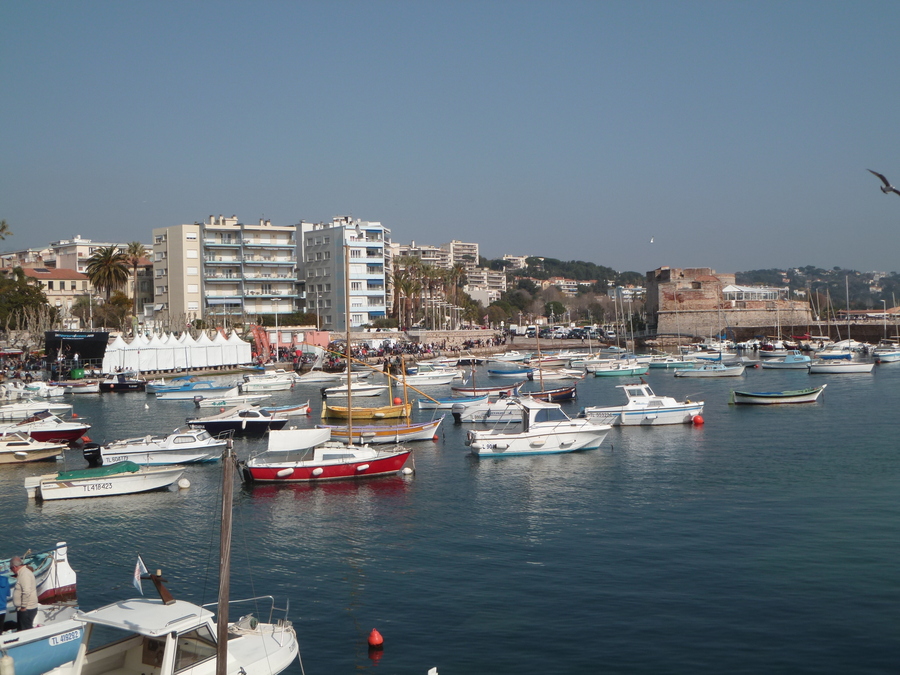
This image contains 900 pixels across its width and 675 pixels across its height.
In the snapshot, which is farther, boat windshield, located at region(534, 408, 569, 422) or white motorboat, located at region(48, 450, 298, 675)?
boat windshield, located at region(534, 408, 569, 422)

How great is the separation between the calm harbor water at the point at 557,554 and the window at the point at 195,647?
2.91 metres

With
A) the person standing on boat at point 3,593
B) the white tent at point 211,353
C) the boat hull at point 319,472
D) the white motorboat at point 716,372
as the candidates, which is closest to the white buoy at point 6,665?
the person standing on boat at point 3,593

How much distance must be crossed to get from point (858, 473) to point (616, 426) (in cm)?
1372

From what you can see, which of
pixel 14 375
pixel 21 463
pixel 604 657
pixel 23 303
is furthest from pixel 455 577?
pixel 23 303

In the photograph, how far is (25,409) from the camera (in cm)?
4822

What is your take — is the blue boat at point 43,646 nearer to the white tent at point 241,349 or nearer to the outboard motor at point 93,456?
the outboard motor at point 93,456

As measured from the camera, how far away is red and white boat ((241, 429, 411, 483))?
2870cm

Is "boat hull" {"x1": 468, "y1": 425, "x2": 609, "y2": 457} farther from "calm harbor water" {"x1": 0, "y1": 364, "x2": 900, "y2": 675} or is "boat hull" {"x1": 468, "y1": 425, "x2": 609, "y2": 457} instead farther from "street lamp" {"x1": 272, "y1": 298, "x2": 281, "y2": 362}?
"street lamp" {"x1": 272, "y1": 298, "x2": 281, "y2": 362}

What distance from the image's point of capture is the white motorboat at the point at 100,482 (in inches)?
1063

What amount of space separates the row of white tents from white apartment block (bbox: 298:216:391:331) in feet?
88.4

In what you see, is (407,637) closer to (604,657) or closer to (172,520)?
(604,657)

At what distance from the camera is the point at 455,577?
61.7 feet

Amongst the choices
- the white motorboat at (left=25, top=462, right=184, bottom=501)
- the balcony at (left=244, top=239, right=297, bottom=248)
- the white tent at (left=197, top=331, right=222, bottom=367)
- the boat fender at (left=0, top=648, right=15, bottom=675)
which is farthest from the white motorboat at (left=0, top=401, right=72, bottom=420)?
the balcony at (left=244, top=239, right=297, bottom=248)

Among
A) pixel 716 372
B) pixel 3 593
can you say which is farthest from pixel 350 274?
pixel 3 593
